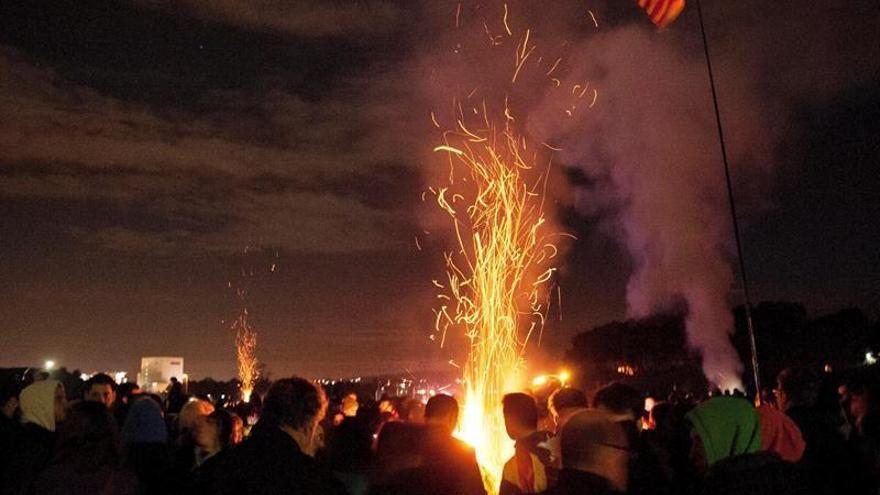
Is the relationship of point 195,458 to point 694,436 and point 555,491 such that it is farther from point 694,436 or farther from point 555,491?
point 694,436

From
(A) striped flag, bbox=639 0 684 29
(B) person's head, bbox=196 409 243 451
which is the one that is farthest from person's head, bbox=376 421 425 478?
(A) striped flag, bbox=639 0 684 29

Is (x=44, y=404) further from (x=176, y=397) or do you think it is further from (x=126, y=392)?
(x=176, y=397)

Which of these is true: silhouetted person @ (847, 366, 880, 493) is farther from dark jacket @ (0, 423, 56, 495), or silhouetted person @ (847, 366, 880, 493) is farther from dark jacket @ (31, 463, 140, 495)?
dark jacket @ (0, 423, 56, 495)

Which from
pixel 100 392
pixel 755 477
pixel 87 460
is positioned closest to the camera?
pixel 755 477

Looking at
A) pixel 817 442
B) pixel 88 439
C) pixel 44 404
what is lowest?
pixel 817 442

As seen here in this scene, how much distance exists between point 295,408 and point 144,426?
311 cm

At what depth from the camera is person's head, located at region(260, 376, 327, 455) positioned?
14.6ft

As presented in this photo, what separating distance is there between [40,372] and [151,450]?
141 inches

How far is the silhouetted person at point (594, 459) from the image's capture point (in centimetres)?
462

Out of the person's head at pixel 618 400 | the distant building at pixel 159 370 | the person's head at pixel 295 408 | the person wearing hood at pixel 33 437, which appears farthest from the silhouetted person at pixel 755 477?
the distant building at pixel 159 370

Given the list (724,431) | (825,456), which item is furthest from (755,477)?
(825,456)

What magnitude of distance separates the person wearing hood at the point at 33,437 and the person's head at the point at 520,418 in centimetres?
304

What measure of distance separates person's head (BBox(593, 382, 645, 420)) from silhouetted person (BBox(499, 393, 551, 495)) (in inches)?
28.2

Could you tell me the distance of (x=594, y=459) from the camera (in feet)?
15.3
